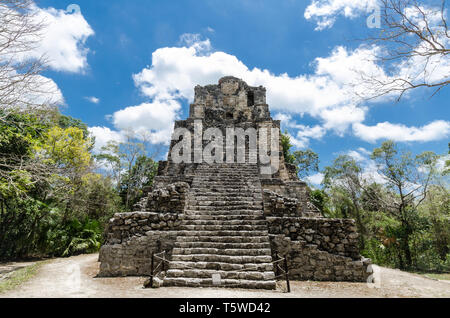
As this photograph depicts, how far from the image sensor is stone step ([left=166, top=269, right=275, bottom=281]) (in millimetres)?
4562

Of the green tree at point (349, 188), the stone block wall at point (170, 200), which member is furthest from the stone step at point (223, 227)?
the green tree at point (349, 188)

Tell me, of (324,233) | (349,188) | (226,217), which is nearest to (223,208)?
(226,217)

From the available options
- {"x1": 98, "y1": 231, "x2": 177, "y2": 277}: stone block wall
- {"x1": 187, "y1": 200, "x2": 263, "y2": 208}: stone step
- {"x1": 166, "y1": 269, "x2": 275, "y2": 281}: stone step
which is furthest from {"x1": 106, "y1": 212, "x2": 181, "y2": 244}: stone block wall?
{"x1": 166, "y1": 269, "x2": 275, "y2": 281}: stone step

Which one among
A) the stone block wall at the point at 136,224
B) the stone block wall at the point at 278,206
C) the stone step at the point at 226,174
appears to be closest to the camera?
the stone block wall at the point at 136,224

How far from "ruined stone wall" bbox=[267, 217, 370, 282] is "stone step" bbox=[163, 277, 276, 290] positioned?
36.9 inches

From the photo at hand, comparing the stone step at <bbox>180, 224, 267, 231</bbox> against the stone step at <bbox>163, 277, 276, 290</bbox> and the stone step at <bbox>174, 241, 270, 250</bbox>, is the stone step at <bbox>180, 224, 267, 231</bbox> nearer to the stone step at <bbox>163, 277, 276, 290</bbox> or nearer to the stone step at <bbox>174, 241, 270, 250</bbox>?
the stone step at <bbox>174, 241, 270, 250</bbox>

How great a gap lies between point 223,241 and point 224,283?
1.18m

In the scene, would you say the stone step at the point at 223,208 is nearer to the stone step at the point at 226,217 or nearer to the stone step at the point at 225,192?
the stone step at the point at 226,217

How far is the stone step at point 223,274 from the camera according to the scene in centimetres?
456

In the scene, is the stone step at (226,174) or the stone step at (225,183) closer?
the stone step at (225,183)

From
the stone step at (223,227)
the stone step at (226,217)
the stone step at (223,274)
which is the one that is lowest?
the stone step at (223,274)

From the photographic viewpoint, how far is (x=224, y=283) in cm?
450

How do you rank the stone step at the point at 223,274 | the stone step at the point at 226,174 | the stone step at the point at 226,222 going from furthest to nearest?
the stone step at the point at 226,174, the stone step at the point at 226,222, the stone step at the point at 223,274
